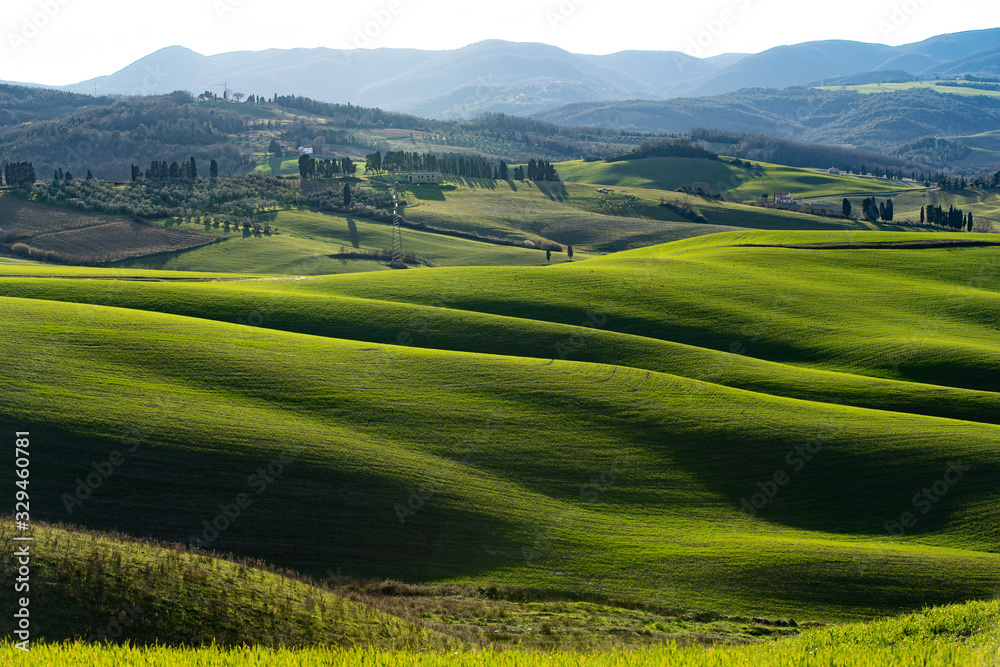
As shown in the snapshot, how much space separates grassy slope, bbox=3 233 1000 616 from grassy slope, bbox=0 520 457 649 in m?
6.31

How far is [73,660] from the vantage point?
45.8ft

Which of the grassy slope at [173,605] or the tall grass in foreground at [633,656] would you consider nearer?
the tall grass in foreground at [633,656]

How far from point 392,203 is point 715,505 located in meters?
138

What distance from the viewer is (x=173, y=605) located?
66.3 feet

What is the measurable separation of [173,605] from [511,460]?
19416 millimetres

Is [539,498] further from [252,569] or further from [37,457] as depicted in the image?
[37,457]

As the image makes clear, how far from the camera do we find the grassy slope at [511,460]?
1162 inches

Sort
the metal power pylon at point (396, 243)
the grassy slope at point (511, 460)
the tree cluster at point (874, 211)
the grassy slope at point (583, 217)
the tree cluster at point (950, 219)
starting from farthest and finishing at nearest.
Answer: the tree cluster at point (874, 211) → the grassy slope at point (583, 217) → the tree cluster at point (950, 219) → the metal power pylon at point (396, 243) → the grassy slope at point (511, 460)

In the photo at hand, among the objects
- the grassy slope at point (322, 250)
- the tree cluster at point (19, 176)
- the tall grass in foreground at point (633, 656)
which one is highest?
the tree cluster at point (19, 176)

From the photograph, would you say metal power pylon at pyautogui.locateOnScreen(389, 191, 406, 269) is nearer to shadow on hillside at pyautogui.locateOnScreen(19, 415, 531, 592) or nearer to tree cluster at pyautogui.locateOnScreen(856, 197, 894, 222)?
shadow on hillside at pyautogui.locateOnScreen(19, 415, 531, 592)

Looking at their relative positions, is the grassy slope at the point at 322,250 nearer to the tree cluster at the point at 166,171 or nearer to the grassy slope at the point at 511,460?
the tree cluster at the point at 166,171

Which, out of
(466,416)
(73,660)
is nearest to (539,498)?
(466,416)

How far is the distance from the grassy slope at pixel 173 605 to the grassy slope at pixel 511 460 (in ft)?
20.7

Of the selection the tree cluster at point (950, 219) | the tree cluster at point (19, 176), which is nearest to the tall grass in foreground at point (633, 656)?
the tree cluster at point (19, 176)
